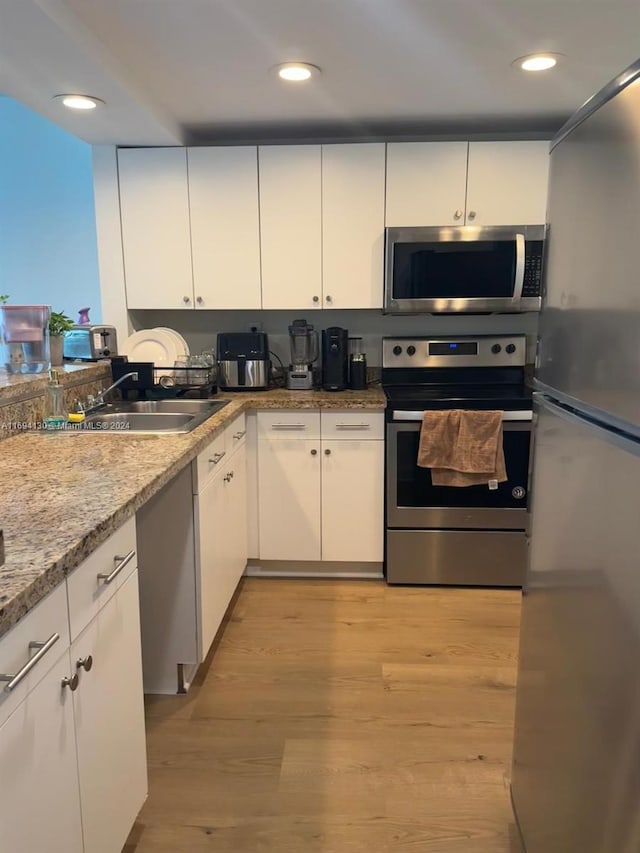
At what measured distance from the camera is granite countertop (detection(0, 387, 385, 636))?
98 cm

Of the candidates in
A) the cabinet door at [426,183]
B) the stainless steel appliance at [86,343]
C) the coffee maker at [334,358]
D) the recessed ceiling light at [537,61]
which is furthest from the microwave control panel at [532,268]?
the stainless steel appliance at [86,343]

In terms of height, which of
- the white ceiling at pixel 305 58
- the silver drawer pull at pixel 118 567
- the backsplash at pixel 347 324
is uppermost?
the white ceiling at pixel 305 58

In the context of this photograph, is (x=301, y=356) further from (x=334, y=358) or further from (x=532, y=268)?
(x=532, y=268)

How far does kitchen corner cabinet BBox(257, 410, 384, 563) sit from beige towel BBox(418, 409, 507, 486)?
0.23m

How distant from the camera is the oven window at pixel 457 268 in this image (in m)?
2.93

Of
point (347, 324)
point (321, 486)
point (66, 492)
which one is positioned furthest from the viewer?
point (347, 324)

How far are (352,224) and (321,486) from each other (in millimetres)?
1303

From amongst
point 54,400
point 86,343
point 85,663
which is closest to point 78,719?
point 85,663

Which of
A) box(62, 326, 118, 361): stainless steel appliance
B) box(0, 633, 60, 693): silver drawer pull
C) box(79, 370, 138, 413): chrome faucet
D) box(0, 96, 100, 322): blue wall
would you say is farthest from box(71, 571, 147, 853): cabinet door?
box(0, 96, 100, 322): blue wall

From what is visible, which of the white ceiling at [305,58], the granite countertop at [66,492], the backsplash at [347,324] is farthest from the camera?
the backsplash at [347,324]

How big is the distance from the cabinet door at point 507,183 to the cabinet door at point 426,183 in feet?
0.19

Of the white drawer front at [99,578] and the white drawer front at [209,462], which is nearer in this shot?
the white drawer front at [99,578]

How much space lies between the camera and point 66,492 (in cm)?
142

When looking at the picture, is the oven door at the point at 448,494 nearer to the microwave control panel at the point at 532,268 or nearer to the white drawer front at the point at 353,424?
the white drawer front at the point at 353,424
